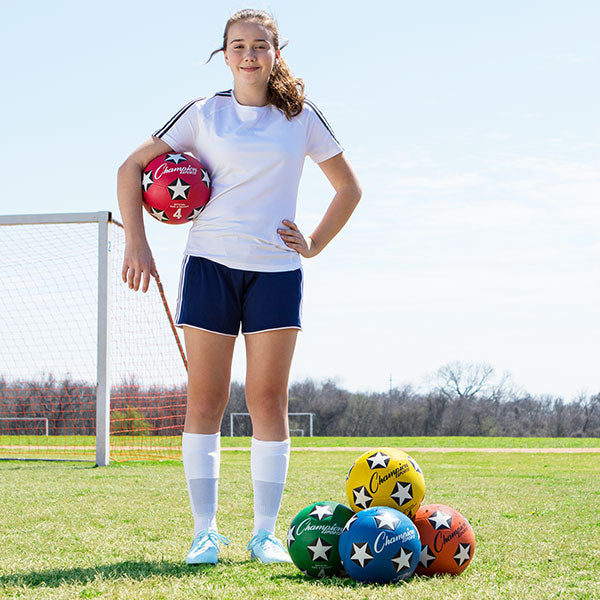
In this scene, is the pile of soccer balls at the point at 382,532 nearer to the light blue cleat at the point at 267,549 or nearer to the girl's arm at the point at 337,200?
the light blue cleat at the point at 267,549

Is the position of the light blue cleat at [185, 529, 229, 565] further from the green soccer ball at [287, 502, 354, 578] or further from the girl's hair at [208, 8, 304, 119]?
the girl's hair at [208, 8, 304, 119]

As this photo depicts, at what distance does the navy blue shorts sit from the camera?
3.03 m

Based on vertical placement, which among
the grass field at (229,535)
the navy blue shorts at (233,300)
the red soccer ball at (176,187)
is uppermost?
the red soccer ball at (176,187)

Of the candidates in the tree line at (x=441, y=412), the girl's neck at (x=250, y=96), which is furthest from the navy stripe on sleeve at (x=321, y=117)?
the tree line at (x=441, y=412)

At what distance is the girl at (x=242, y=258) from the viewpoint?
305cm

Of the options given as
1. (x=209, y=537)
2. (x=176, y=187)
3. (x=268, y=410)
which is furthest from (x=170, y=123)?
(x=209, y=537)

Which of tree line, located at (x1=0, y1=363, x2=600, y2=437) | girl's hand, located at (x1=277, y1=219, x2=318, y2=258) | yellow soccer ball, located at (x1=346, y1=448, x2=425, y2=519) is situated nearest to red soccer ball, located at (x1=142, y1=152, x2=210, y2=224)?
girl's hand, located at (x1=277, y1=219, x2=318, y2=258)

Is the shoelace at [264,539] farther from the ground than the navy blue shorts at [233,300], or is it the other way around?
the navy blue shorts at [233,300]

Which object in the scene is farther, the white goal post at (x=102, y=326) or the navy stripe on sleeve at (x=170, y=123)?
the white goal post at (x=102, y=326)

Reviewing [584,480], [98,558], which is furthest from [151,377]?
[98,558]

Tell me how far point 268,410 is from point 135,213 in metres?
0.97

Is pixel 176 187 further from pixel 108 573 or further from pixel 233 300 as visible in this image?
pixel 108 573

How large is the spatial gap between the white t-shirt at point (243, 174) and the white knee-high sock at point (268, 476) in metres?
0.74

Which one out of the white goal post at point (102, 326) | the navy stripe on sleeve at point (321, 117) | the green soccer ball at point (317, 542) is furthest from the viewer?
the white goal post at point (102, 326)
